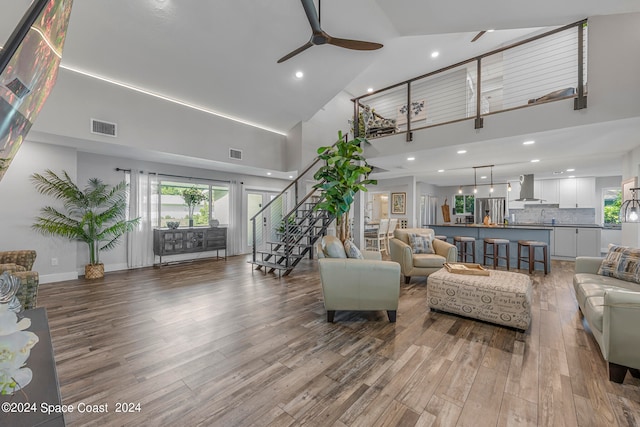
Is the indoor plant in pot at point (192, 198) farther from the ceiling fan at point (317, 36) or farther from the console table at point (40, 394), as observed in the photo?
the console table at point (40, 394)

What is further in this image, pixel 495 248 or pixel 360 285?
pixel 495 248

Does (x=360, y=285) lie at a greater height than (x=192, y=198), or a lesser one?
lesser

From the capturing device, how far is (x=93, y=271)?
16.3 ft

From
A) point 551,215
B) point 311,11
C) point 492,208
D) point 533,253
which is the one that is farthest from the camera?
point 492,208

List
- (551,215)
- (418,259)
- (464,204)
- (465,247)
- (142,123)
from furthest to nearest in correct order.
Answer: (464,204) < (551,215) < (465,247) < (142,123) < (418,259)

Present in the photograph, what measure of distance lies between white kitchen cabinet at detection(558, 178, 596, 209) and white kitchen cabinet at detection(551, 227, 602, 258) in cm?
185

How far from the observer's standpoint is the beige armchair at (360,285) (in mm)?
2854

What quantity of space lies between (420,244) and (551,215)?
20.7 ft

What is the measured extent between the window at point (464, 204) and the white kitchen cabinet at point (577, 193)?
8.24 ft

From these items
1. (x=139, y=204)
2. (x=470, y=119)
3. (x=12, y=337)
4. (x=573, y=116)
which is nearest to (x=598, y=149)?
(x=573, y=116)

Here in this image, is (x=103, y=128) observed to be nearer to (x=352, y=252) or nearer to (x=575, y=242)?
(x=352, y=252)

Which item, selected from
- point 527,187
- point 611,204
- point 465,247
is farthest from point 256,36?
point 611,204

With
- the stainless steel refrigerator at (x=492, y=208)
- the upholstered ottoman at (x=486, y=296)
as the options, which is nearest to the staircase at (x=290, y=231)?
the upholstered ottoman at (x=486, y=296)

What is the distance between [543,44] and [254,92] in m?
5.95
